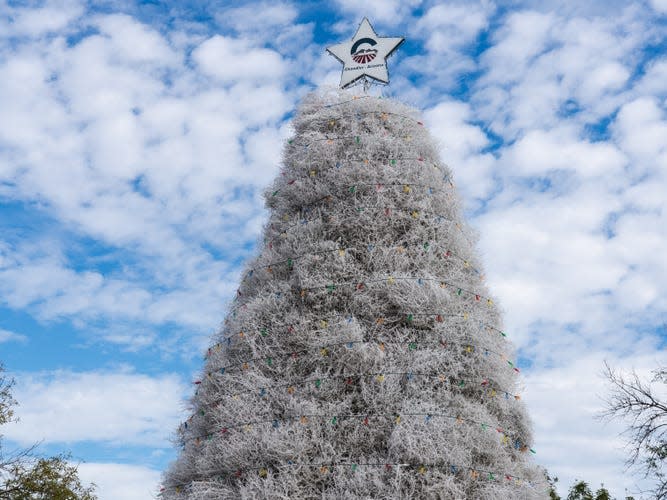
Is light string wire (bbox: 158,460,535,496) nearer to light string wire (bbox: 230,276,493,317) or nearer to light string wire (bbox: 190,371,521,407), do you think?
light string wire (bbox: 190,371,521,407)

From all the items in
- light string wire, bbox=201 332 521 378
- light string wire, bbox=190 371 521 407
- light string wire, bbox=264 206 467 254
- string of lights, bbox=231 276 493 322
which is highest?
light string wire, bbox=264 206 467 254

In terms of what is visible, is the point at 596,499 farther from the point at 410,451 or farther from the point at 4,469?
the point at 4,469

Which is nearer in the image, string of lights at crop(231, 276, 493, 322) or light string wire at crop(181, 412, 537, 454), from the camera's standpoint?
light string wire at crop(181, 412, 537, 454)

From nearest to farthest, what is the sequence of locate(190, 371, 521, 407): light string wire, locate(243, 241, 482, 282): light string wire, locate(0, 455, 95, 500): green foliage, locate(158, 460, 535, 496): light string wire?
locate(158, 460, 535, 496): light string wire < locate(190, 371, 521, 407): light string wire < locate(243, 241, 482, 282): light string wire < locate(0, 455, 95, 500): green foliage

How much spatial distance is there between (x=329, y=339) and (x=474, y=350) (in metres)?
1.56

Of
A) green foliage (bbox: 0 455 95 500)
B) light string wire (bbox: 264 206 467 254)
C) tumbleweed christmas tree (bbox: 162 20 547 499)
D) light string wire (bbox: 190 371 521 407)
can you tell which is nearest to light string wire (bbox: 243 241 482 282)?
tumbleweed christmas tree (bbox: 162 20 547 499)

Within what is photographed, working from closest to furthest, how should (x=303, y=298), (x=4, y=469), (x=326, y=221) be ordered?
1. (x=303, y=298)
2. (x=326, y=221)
3. (x=4, y=469)

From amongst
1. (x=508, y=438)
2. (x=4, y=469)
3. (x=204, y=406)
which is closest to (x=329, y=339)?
(x=204, y=406)

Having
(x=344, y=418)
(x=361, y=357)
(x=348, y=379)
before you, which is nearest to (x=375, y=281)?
(x=361, y=357)

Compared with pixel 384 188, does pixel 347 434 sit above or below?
below

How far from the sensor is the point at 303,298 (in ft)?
22.4

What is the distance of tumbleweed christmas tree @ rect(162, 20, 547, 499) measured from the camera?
5852 mm

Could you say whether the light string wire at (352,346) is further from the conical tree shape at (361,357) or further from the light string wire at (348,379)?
the light string wire at (348,379)

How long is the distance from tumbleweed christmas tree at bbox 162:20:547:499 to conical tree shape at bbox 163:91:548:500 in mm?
15
